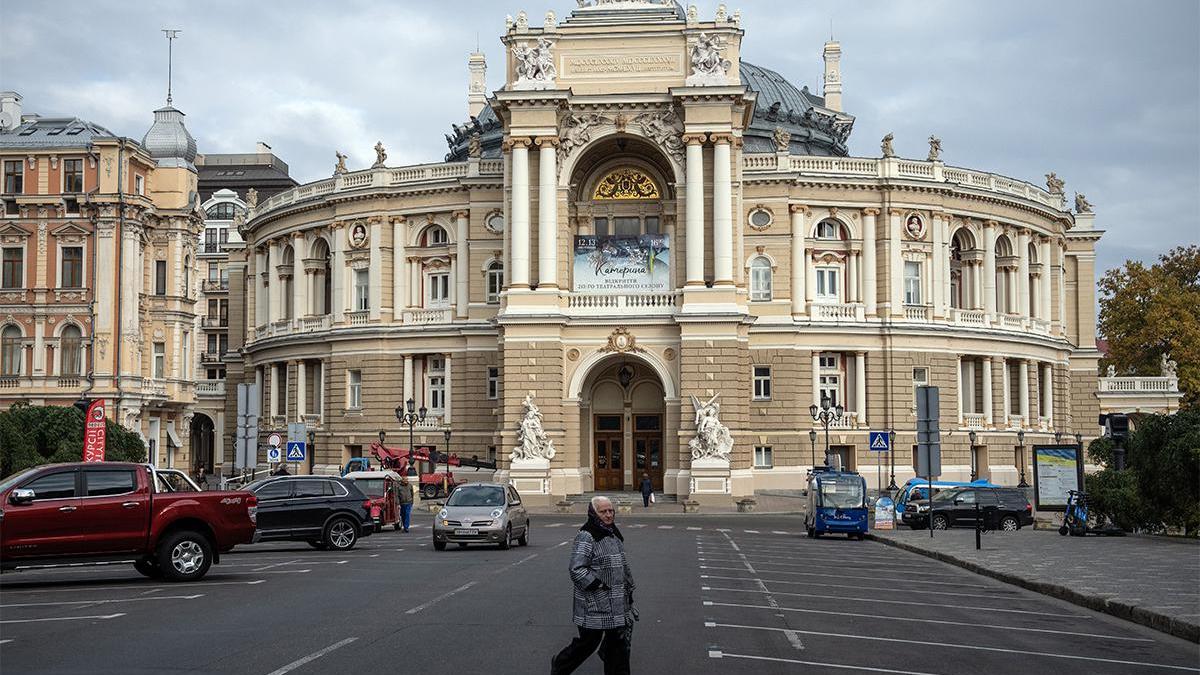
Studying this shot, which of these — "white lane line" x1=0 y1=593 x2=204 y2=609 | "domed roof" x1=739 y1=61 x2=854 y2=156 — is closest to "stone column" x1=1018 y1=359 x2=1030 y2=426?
"domed roof" x1=739 y1=61 x2=854 y2=156

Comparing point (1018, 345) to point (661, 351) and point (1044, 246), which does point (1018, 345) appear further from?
point (661, 351)

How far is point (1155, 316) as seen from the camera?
8094 cm

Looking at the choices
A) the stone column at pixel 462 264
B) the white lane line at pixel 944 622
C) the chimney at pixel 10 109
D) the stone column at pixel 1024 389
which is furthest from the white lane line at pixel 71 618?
the chimney at pixel 10 109

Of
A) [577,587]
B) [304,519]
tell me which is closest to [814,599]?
[577,587]

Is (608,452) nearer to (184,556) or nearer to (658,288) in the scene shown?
(658,288)

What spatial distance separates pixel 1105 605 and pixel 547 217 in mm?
43054

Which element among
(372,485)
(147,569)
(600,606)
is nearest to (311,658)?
(600,606)

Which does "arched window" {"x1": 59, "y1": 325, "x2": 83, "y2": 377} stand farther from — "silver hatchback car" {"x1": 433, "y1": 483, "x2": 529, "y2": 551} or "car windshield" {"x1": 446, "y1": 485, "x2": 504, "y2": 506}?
"car windshield" {"x1": 446, "y1": 485, "x2": 504, "y2": 506}

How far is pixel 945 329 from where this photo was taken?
2687 inches

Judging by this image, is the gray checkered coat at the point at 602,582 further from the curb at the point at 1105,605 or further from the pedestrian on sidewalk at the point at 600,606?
the curb at the point at 1105,605

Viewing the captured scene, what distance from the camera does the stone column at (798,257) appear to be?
221 ft

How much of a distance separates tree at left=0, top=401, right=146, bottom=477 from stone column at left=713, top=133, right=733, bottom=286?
25676 mm

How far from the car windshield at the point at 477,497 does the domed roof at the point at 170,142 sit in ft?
153

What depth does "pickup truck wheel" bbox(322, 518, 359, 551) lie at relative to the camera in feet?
111
